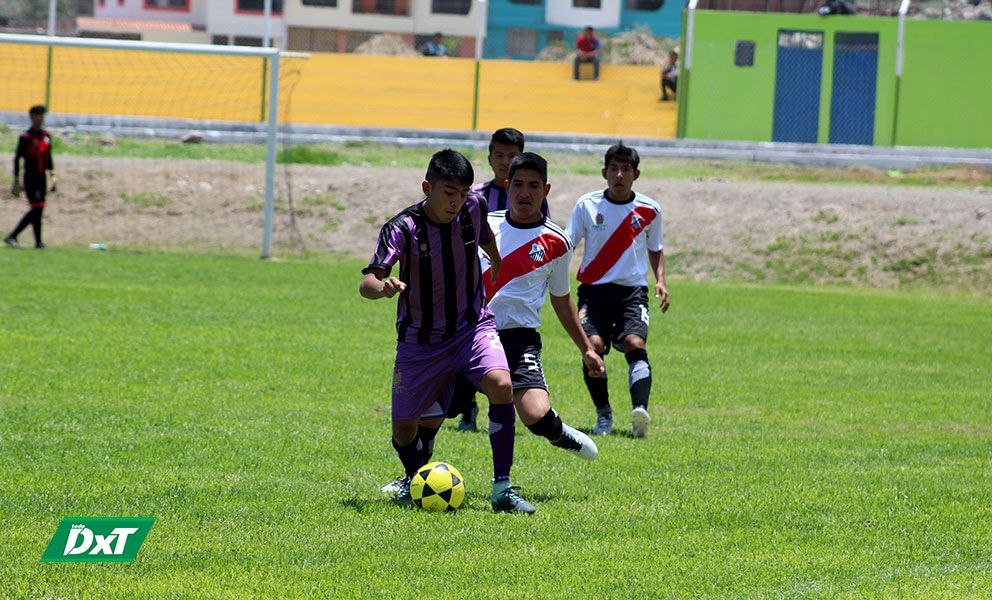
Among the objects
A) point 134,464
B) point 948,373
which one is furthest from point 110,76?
point 134,464

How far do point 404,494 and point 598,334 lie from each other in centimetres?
321

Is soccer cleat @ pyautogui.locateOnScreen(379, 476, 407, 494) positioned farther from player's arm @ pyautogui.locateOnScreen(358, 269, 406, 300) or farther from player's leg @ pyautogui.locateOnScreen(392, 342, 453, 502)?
player's arm @ pyautogui.locateOnScreen(358, 269, 406, 300)

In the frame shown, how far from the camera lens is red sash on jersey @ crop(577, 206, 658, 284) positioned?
1014 cm

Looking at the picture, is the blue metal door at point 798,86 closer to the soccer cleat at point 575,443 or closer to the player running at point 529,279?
the player running at point 529,279

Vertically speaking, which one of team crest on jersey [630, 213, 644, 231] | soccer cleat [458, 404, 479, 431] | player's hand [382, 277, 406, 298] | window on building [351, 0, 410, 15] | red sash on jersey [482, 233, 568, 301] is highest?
window on building [351, 0, 410, 15]

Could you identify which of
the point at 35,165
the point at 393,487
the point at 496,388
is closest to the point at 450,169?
the point at 496,388

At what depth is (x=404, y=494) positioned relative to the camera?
23.7 feet

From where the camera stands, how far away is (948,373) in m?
13.2

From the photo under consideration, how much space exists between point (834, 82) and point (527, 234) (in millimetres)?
23616

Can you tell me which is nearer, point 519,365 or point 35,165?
point 519,365

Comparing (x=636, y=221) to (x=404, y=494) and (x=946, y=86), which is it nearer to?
(x=404, y=494)

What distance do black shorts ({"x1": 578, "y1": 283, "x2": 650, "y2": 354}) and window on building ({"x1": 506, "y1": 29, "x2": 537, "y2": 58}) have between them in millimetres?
41686

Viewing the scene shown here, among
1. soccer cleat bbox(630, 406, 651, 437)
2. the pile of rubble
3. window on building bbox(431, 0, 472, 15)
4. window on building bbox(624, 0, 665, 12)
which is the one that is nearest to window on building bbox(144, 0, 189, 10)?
window on building bbox(431, 0, 472, 15)

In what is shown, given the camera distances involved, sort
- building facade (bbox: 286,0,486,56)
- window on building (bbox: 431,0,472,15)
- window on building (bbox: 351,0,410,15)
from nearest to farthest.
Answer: building facade (bbox: 286,0,486,56), window on building (bbox: 431,0,472,15), window on building (bbox: 351,0,410,15)
